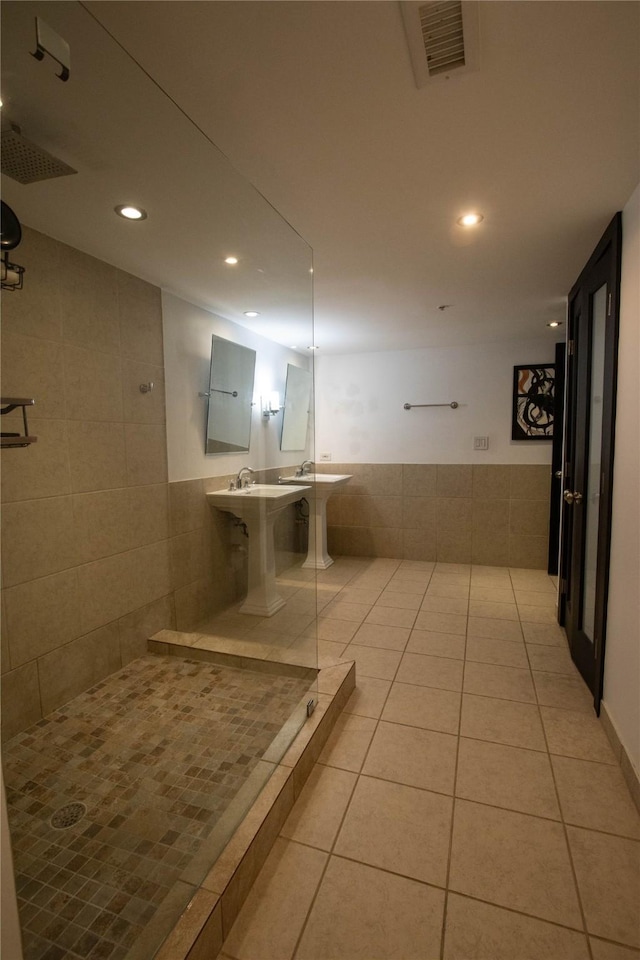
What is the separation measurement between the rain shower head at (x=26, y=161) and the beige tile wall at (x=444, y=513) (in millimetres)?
3786

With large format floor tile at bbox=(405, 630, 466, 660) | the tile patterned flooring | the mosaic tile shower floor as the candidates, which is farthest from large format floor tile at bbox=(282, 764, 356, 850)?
large format floor tile at bbox=(405, 630, 466, 660)

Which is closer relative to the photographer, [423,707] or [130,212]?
[130,212]

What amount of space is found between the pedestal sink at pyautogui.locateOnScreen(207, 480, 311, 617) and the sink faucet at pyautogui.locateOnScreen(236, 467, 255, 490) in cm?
6

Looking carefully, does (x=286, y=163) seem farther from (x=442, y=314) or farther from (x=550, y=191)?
(x=442, y=314)

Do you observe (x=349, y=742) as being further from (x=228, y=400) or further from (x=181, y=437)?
(x=228, y=400)

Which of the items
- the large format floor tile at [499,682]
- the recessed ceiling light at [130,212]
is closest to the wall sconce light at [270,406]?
the recessed ceiling light at [130,212]

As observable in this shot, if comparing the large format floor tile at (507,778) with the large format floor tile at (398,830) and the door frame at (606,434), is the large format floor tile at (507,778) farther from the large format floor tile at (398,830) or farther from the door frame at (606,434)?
the door frame at (606,434)

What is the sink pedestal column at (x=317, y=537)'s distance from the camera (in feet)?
12.9

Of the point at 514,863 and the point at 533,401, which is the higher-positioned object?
the point at 533,401

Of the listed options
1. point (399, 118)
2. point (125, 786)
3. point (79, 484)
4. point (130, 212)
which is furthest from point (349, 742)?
point (130, 212)

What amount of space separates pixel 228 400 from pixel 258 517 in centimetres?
85

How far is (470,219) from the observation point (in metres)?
1.98

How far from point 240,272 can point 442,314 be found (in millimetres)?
1722

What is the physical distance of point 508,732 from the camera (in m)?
1.95
